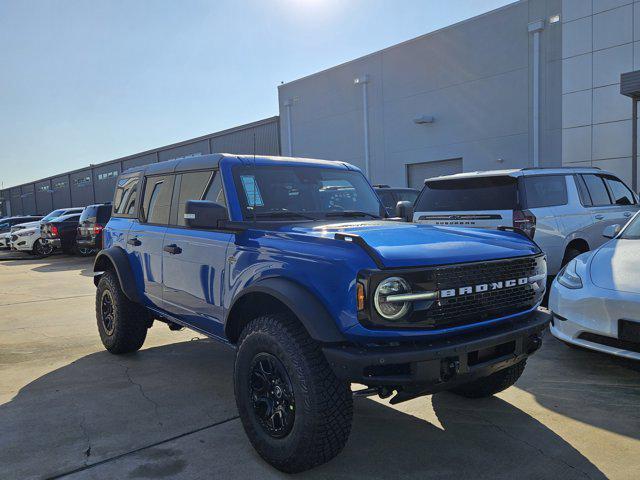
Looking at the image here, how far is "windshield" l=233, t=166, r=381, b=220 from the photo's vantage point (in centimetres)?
365

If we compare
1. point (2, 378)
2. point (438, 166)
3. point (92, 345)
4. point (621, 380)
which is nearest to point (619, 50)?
point (438, 166)

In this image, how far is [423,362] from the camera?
245 cm

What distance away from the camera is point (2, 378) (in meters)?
4.54

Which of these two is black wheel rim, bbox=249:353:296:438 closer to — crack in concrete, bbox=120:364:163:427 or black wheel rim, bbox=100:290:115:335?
crack in concrete, bbox=120:364:163:427

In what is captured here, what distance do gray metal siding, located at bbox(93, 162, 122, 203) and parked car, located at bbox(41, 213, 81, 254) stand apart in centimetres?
2828

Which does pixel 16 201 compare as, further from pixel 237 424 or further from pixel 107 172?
pixel 237 424

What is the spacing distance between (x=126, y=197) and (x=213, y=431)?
2916mm

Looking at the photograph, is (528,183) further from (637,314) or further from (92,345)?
(92,345)

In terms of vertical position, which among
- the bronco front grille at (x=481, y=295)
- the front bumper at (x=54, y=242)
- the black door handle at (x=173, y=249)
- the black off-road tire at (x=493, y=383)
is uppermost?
the black door handle at (x=173, y=249)

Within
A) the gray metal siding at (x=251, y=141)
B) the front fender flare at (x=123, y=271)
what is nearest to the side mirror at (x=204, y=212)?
the front fender flare at (x=123, y=271)

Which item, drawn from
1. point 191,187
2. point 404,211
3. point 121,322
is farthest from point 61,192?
point 404,211

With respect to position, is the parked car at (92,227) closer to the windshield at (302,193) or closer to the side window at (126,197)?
the side window at (126,197)

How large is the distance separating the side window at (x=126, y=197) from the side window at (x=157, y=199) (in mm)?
264

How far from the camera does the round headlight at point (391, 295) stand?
2.51m
